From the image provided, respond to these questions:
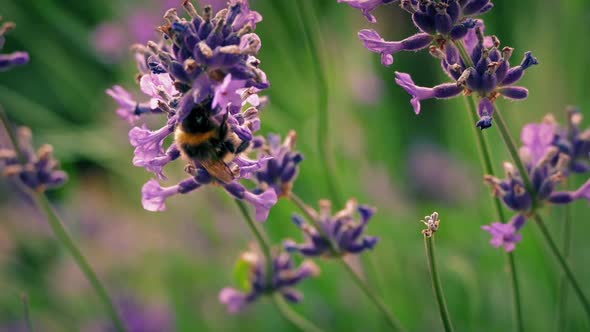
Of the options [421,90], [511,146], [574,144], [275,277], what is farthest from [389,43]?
[275,277]

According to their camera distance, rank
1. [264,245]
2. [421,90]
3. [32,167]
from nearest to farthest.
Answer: [421,90] < [264,245] < [32,167]

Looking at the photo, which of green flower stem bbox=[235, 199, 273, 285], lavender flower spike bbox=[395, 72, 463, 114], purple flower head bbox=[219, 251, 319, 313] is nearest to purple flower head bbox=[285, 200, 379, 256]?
green flower stem bbox=[235, 199, 273, 285]

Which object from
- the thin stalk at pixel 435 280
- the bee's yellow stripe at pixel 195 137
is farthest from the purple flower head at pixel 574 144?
the bee's yellow stripe at pixel 195 137

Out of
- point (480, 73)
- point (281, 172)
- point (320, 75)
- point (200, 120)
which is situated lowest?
point (281, 172)

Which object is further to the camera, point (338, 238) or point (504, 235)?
point (338, 238)

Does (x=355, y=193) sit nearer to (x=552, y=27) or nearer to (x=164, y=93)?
(x=552, y=27)

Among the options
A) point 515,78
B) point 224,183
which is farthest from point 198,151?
point 515,78

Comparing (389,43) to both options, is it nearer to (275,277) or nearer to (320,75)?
(320,75)
